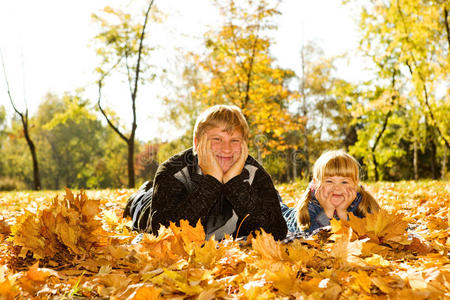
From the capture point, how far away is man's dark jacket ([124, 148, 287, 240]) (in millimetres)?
2463

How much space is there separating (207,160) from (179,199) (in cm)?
39

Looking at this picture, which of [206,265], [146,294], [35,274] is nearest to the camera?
[146,294]

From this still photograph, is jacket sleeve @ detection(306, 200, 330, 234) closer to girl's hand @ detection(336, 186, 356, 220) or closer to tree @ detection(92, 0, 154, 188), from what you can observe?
girl's hand @ detection(336, 186, 356, 220)

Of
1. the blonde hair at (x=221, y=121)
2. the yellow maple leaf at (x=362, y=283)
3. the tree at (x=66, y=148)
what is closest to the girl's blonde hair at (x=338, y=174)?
the blonde hair at (x=221, y=121)

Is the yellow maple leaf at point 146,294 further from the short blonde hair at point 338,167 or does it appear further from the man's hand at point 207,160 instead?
the short blonde hair at point 338,167

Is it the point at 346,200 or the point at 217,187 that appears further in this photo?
the point at 346,200

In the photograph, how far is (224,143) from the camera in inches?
105

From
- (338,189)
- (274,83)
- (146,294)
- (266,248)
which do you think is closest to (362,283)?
(266,248)

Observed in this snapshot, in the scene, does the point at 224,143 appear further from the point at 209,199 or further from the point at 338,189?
the point at 338,189

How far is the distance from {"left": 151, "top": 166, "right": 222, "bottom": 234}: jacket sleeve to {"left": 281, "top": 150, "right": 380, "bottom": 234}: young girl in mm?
1061

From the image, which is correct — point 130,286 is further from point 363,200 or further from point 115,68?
point 115,68

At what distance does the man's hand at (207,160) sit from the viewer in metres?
2.52

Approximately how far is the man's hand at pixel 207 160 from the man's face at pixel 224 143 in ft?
0.27

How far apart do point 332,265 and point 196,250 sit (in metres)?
0.69
